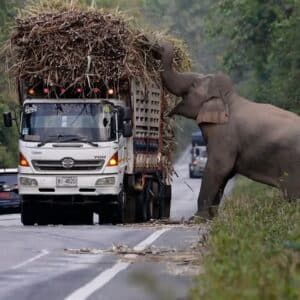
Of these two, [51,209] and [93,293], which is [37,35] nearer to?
[51,209]

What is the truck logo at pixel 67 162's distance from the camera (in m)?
25.0

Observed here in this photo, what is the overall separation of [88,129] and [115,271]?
1006 cm

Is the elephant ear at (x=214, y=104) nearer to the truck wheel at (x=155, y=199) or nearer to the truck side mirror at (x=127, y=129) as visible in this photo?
the truck side mirror at (x=127, y=129)

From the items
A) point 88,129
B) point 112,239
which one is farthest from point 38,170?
point 112,239

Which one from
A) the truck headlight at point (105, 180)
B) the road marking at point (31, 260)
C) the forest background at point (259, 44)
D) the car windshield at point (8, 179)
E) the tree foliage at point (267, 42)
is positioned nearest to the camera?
the road marking at point (31, 260)

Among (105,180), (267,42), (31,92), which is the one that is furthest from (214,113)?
(267,42)

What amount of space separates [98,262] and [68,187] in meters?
8.66

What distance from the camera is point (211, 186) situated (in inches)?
1011

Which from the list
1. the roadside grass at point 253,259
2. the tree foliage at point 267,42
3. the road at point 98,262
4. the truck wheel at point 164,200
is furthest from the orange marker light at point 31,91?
the tree foliage at point 267,42

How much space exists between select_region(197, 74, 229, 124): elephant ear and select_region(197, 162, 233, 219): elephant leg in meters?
0.90

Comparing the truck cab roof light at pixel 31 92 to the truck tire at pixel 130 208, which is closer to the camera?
the truck cab roof light at pixel 31 92

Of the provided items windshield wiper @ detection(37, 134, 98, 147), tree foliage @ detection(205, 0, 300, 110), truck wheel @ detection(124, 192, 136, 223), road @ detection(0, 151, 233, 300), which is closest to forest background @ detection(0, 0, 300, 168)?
tree foliage @ detection(205, 0, 300, 110)

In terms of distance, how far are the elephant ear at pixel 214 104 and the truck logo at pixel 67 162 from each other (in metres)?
2.65

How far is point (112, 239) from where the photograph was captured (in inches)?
803
